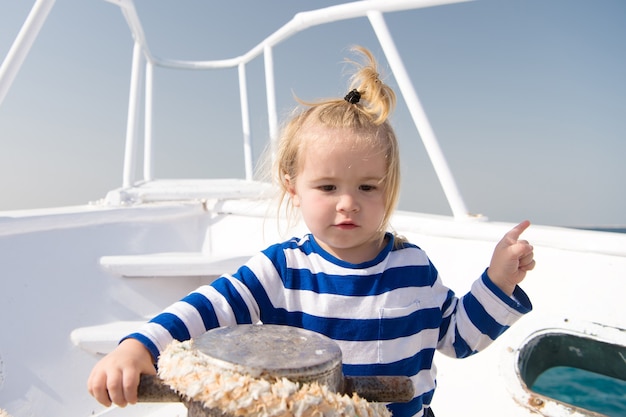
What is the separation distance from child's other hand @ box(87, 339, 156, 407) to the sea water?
2.04 m

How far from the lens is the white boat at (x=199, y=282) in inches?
49.6

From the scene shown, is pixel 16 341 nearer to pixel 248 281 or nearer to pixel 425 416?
pixel 248 281

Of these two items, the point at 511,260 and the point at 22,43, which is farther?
the point at 22,43

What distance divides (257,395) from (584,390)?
7.99ft

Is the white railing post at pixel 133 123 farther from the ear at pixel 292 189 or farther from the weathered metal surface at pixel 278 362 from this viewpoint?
the weathered metal surface at pixel 278 362

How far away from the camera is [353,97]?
A: 929 mm

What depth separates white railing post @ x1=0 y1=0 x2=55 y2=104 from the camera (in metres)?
1.70

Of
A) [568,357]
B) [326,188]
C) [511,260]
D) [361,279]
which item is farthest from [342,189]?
[568,357]

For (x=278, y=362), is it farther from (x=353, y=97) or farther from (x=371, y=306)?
(x=353, y=97)

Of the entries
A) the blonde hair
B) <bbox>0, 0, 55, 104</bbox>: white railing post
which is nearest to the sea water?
the blonde hair

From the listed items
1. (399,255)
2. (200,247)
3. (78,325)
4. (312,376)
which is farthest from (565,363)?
(200,247)

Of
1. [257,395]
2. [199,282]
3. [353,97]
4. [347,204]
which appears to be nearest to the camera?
[257,395]

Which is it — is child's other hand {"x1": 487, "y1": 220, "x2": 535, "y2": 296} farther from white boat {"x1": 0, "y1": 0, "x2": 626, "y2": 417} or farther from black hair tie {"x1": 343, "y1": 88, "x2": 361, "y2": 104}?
white boat {"x1": 0, "y1": 0, "x2": 626, "y2": 417}

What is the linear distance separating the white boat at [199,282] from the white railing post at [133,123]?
34 cm
